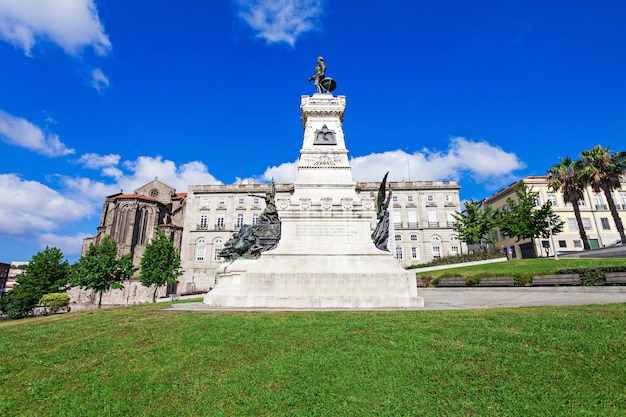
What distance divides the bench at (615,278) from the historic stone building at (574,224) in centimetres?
3577

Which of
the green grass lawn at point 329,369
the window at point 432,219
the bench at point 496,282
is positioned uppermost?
the window at point 432,219

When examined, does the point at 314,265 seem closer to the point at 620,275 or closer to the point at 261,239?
the point at 261,239

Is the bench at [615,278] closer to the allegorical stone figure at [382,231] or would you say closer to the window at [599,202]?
the allegorical stone figure at [382,231]

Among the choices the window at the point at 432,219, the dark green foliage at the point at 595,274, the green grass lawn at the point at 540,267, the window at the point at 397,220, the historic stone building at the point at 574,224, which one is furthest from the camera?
the window at the point at 397,220

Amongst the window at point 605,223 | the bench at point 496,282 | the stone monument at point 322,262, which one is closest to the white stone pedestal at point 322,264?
the stone monument at point 322,262

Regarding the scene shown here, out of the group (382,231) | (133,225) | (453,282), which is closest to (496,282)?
(453,282)

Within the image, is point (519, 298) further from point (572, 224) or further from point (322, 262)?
point (572, 224)

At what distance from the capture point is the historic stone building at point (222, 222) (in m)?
50.9

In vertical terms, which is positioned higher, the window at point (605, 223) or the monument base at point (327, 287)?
the window at point (605, 223)

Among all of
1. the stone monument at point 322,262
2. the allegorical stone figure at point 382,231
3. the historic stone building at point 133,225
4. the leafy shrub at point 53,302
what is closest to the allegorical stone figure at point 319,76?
the stone monument at point 322,262

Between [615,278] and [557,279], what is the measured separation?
6.29 feet

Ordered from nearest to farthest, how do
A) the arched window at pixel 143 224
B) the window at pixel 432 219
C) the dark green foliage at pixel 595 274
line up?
1. the dark green foliage at pixel 595 274
2. the window at pixel 432 219
3. the arched window at pixel 143 224

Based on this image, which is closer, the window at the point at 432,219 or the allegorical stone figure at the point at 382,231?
the allegorical stone figure at the point at 382,231

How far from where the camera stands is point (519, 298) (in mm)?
12781
